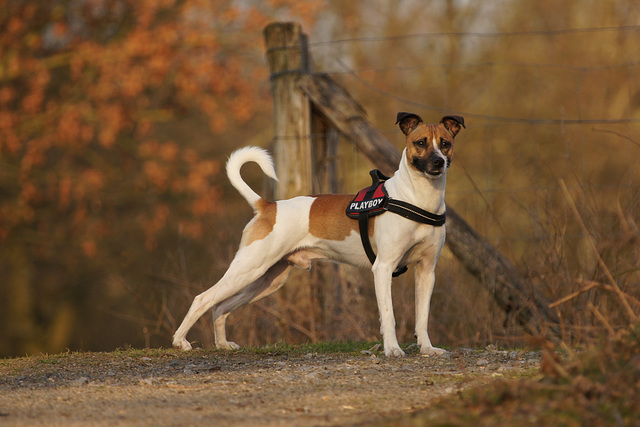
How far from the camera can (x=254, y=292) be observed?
259 inches

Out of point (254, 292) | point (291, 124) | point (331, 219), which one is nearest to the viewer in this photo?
point (331, 219)

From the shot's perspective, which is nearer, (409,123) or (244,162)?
(409,123)

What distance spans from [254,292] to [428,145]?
2083 millimetres

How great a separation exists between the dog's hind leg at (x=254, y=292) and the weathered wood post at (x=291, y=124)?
126 cm

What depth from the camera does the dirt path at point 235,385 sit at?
3.45 meters

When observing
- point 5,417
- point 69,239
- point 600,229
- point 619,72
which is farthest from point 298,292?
point 619,72

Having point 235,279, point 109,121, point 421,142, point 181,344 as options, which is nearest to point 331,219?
point 235,279

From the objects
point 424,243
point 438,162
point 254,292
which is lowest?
point 254,292

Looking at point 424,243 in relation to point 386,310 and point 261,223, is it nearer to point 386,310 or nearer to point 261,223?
point 386,310

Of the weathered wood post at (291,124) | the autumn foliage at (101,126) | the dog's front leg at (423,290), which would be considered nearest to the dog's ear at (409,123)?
the dog's front leg at (423,290)

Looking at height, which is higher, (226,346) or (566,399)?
(566,399)

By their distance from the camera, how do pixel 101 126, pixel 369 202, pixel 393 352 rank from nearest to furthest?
A: pixel 393 352 < pixel 369 202 < pixel 101 126

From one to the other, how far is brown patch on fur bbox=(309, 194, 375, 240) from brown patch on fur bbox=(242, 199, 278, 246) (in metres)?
0.31

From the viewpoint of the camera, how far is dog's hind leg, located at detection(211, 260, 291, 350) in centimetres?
648
